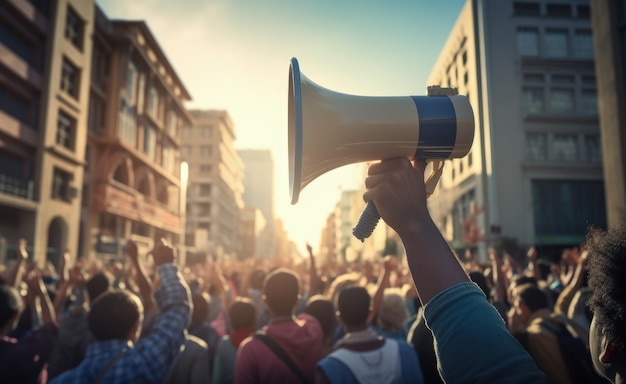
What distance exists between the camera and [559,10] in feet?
120

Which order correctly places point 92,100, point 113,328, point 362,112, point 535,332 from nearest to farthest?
1. point 362,112
2. point 113,328
3. point 535,332
4. point 92,100

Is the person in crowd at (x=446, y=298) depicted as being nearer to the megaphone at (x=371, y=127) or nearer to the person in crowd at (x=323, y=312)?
the megaphone at (x=371, y=127)

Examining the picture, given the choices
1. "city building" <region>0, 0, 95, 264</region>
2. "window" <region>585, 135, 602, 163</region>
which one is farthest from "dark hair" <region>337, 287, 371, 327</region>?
"window" <region>585, 135, 602, 163</region>

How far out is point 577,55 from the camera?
3619 cm

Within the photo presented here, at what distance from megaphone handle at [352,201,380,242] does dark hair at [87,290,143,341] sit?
80.1 inches

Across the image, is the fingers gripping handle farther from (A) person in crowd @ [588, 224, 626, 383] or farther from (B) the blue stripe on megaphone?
(A) person in crowd @ [588, 224, 626, 383]

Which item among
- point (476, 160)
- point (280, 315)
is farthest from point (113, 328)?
point (476, 160)

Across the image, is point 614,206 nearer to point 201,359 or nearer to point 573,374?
point 573,374

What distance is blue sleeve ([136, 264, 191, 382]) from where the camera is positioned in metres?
2.69

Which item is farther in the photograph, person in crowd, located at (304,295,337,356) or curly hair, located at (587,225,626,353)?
person in crowd, located at (304,295,337,356)

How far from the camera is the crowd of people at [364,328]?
107 cm

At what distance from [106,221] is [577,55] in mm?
37719

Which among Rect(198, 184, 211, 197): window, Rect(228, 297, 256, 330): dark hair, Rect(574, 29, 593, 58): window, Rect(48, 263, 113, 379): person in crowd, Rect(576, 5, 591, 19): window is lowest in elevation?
Rect(48, 263, 113, 379): person in crowd

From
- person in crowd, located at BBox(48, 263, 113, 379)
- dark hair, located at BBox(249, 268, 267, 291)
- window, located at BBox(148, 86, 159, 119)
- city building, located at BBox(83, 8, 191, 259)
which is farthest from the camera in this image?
window, located at BBox(148, 86, 159, 119)
